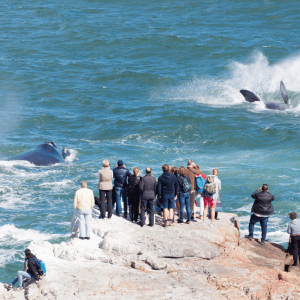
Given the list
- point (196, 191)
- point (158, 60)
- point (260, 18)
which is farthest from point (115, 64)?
point (196, 191)

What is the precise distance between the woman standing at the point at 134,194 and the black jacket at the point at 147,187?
35 centimetres

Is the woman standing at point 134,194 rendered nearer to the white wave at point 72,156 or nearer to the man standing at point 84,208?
the man standing at point 84,208

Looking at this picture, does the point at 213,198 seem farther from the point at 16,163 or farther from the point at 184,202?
the point at 16,163

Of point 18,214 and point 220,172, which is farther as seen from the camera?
point 220,172

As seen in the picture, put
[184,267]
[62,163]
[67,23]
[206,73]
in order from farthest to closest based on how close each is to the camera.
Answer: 1. [67,23]
2. [206,73]
3. [62,163]
4. [184,267]

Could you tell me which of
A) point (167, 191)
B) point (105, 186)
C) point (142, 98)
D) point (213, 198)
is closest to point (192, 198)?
point (213, 198)

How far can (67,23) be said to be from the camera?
224 ft

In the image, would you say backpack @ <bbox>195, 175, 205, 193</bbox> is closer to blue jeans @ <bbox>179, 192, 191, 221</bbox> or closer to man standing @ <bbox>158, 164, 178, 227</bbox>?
blue jeans @ <bbox>179, 192, 191, 221</bbox>

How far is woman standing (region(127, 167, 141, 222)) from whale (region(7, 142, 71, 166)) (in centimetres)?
1413

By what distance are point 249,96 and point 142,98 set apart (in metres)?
9.76

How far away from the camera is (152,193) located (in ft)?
48.9

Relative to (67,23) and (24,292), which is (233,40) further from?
(24,292)

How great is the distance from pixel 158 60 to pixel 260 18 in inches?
859

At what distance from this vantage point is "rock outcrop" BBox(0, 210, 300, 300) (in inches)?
463
